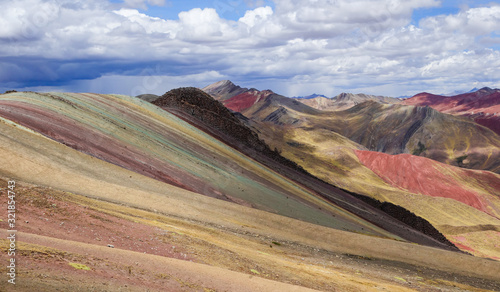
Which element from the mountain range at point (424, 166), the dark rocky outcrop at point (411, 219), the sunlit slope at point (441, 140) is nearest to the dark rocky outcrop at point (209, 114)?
the dark rocky outcrop at point (411, 219)

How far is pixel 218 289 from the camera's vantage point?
16.5m

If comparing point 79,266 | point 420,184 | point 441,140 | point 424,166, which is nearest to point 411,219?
point 420,184

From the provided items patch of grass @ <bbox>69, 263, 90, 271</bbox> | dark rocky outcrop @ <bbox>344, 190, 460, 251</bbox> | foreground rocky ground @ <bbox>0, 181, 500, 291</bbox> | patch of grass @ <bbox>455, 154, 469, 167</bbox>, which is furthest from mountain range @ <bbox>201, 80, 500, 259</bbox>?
patch of grass @ <bbox>69, 263, 90, 271</bbox>

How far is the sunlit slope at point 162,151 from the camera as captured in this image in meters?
41.2

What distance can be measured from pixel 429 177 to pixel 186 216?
321 feet

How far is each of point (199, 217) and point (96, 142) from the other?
1596 centimetres

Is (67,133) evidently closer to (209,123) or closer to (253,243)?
(253,243)

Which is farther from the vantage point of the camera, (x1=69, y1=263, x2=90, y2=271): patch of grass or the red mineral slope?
the red mineral slope

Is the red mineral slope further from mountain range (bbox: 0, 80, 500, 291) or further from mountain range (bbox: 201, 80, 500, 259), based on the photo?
mountain range (bbox: 0, 80, 500, 291)

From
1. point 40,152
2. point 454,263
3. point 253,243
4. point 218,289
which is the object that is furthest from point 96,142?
point 454,263

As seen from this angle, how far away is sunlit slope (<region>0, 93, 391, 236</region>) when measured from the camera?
41188mm

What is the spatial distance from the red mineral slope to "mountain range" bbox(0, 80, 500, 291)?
24.1 meters

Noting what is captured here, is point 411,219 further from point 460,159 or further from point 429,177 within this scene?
point 460,159

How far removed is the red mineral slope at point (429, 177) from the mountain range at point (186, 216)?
24.1 meters
